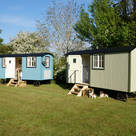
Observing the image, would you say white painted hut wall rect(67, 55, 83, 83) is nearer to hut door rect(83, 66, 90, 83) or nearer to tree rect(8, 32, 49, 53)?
hut door rect(83, 66, 90, 83)

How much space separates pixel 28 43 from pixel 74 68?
1386 centimetres

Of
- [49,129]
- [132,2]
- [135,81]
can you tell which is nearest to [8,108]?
[49,129]

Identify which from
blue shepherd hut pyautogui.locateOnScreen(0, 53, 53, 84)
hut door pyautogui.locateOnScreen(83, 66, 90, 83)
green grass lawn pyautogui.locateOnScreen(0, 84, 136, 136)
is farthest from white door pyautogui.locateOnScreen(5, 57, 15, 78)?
green grass lawn pyautogui.locateOnScreen(0, 84, 136, 136)

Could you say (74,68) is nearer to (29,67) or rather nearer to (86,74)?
(86,74)

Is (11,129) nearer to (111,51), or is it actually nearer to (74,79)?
(111,51)

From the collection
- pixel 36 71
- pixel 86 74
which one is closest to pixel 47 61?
pixel 36 71

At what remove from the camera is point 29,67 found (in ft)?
43.4

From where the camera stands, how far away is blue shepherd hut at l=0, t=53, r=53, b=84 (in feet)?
42.2

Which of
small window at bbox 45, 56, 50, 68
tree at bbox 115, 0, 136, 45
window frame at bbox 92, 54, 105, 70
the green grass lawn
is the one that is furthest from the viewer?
tree at bbox 115, 0, 136, 45

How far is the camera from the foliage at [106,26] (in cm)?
1350

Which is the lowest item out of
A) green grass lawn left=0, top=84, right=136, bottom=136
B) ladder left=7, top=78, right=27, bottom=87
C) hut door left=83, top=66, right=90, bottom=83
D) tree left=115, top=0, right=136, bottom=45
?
green grass lawn left=0, top=84, right=136, bottom=136

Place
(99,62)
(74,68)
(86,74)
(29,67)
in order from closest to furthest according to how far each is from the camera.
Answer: (99,62) → (86,74) → (74,68) → (29,67)

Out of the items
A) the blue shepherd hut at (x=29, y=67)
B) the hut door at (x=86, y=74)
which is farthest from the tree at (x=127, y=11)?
the blue shepherd hut at (x=29, y=67)

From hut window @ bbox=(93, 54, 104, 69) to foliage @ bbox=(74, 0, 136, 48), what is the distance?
4.90 meters
